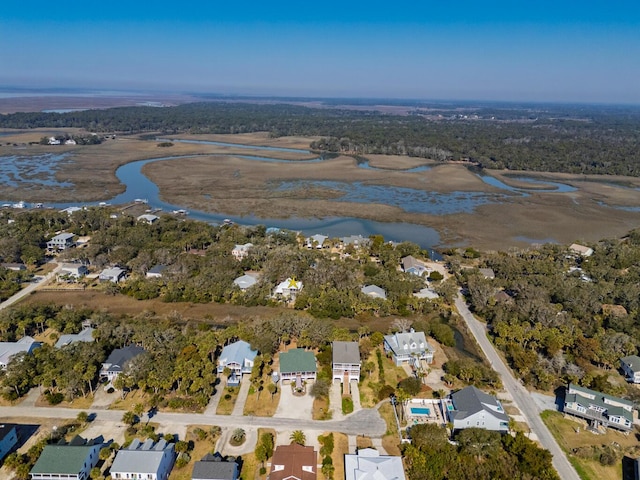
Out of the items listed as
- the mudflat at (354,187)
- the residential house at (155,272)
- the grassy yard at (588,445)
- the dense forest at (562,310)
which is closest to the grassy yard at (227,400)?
the grassy yard at (588,445)

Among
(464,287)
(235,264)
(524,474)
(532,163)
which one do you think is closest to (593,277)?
(464,287)

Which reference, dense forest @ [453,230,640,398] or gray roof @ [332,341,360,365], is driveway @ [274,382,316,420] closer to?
gray roof @ [332,341,360,365]

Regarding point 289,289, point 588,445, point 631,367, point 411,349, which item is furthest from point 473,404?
point 289,289

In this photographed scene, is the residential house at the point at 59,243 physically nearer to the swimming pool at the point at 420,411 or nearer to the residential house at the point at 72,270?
the residential house at the point at 72,270

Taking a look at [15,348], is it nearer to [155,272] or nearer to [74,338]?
[74,338]

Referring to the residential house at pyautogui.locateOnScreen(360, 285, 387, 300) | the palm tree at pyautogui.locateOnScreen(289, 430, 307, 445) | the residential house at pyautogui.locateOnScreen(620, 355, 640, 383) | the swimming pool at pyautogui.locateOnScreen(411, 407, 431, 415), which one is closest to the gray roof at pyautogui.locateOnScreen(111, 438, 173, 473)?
the palm tree at pyautogui.locateOnScreen(289, 430, 307, 445)

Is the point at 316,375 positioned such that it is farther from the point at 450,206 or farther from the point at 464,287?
the point at 450,206
